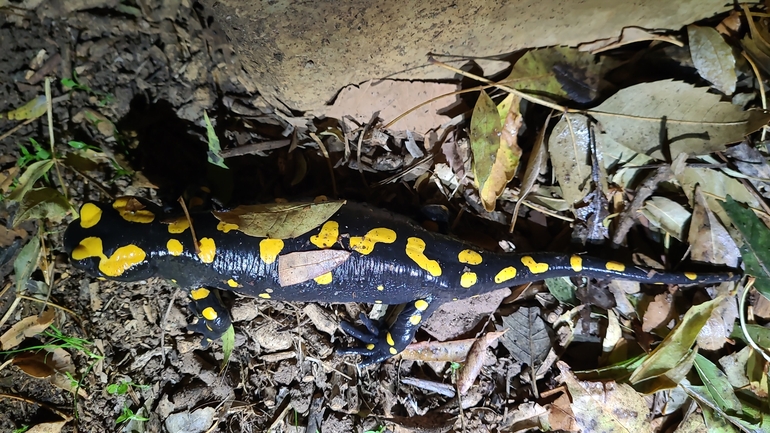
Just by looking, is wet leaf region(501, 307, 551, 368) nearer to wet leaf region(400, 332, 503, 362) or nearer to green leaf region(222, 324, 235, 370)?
wet leaf region(400, 332, 503, 362)

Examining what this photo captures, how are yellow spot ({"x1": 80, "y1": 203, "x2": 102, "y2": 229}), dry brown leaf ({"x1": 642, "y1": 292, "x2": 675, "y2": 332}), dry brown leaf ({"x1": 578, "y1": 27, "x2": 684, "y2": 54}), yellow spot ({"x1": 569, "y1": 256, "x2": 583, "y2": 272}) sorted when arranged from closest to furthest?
dry brown leaf ({"x1": 578, "y1": 27, "x2": 684, "y2": 54})
yellow spot ({"x1": 80, "y1": 203, "x2": 102, "y2": 229})
yellow spot ({"x1": 569, "y1": 256, "x2": 583, "y2": 272})
dry brown leaf ({"x1": 642, "y1": 292, "x2": 675, "y2": 332})

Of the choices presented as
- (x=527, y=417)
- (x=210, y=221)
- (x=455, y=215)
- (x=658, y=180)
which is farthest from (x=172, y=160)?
(x=658, y=180)

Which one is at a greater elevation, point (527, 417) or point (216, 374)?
point (216, 374)

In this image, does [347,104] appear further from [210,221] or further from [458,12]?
[210,221]

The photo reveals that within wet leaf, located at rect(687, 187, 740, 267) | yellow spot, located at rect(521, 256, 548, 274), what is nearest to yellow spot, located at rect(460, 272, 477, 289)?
yellow spot, located at rect(521, 256, 548, 274)

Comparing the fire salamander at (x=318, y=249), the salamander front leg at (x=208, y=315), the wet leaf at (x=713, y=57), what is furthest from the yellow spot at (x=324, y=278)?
the wet leaf at (x=713, y=57)

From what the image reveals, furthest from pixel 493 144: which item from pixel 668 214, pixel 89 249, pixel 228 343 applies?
A: pixel 89 249

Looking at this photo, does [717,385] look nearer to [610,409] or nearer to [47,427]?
[610,409]

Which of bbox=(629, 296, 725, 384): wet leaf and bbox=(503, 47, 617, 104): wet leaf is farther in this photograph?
bbox=(629, 296, 725, 384): wet leaf

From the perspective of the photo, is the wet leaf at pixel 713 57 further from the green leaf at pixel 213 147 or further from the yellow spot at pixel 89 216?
the yellow spot at pixel 89 216
